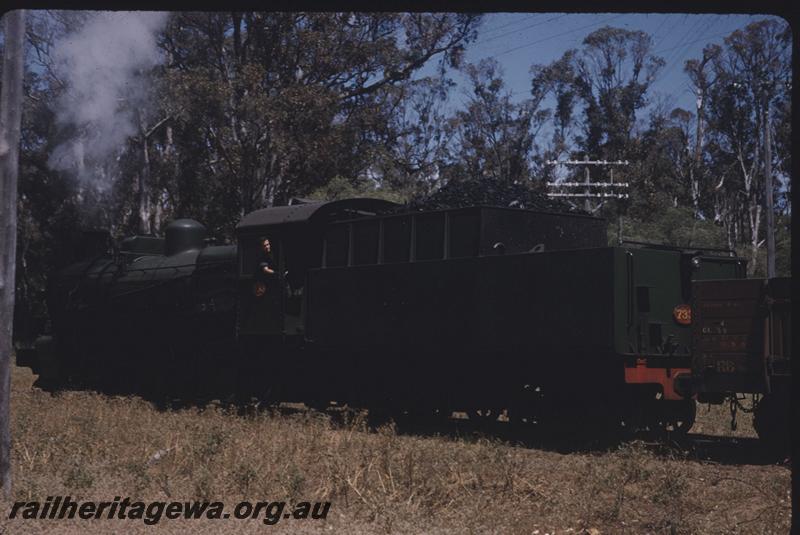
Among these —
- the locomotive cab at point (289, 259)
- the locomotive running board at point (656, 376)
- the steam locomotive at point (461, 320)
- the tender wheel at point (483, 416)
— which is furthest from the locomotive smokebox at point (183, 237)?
the locomotive running board at point (656, 376)

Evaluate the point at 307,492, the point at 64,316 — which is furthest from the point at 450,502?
the point at 64,316

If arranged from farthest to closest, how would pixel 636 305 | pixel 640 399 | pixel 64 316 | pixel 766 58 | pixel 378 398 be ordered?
pixel 766 58 < pixel 64 316 < pixel 378 398 < pixel 640 399 < pixel 636 305

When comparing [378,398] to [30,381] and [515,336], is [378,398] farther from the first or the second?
[30,381]

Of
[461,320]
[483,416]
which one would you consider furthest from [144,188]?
[461,320]

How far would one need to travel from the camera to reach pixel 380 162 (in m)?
35.1

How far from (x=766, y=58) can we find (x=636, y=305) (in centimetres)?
3227

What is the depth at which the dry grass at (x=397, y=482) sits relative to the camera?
7.18 m

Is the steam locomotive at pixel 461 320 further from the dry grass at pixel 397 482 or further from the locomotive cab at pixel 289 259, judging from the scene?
the dry grass at pixel 397 482

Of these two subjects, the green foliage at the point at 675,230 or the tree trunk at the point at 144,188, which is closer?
the tree trunk at the point at 144,188

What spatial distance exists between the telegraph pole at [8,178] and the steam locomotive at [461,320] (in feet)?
18.6

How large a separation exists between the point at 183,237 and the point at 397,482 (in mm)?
10815

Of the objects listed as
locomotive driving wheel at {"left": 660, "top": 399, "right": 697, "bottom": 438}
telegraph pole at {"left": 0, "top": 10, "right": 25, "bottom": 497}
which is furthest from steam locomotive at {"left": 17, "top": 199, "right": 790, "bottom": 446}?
telegraph pole at {"left": 0, "top": 10, "right": 25, "bottom": 497}

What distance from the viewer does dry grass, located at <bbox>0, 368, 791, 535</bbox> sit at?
7.18m

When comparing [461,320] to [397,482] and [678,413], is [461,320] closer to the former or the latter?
[678,413]
